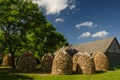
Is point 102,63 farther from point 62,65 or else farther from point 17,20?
point 17,20

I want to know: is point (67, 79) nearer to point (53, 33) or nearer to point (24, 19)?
point (24, 19)

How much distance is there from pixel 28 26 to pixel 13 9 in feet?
13.1

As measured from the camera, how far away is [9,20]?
139 ft

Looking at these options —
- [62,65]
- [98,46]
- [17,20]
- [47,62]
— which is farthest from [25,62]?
[98,46]

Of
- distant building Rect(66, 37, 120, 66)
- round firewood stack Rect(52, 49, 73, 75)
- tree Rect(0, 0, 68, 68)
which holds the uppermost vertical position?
tree Rect(0, 0, 68, 68)

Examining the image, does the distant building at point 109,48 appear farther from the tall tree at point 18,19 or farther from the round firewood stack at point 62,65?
the round firewood stack at point 62,65

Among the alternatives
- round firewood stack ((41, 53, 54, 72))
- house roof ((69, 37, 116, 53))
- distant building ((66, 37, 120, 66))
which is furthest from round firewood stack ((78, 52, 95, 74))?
Answer: house roof ((69, 37, 116, 53))

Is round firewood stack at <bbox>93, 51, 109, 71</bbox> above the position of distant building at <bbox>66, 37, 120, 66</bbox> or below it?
below

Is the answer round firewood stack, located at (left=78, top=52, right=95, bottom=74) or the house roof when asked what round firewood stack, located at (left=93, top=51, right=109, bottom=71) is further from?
the house roof

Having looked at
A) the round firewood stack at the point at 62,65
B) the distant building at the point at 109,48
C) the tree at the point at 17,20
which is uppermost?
the tree at the point at 17,20

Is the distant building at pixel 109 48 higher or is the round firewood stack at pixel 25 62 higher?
the distant building at pixel 109 48

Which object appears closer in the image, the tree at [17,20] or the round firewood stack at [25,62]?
the round firewood stack at [25,62]

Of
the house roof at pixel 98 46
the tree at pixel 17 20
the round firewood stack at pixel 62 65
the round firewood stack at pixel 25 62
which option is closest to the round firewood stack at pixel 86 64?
the round firewood stack at pixel 62 65

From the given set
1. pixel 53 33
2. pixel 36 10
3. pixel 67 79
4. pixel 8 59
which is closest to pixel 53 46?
A: pixel 53 33
